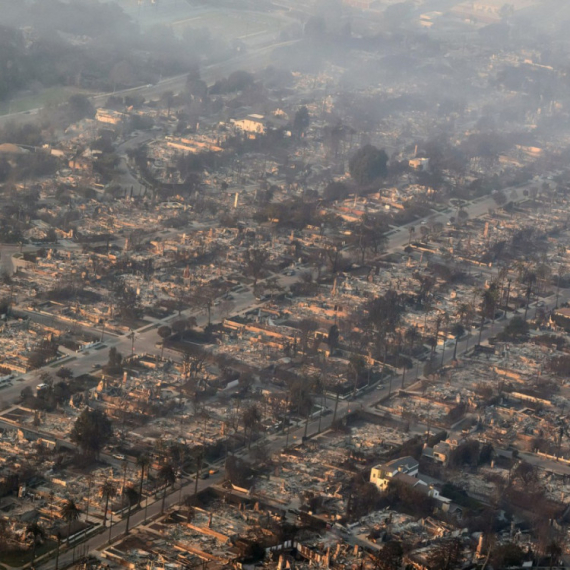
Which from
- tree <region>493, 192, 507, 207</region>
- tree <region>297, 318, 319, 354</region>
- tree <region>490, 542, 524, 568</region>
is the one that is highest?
tree <region>490, 542, 524, 568</region>

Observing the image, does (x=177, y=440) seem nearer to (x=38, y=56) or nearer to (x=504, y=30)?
(x=38, y=56)

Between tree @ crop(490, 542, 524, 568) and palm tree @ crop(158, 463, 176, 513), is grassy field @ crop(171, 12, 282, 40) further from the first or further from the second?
tree @ crop(490, 542, 524, 568)

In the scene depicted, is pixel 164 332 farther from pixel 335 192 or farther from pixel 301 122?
pixel 301 122

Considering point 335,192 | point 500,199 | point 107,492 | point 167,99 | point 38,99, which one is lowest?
point 38,99

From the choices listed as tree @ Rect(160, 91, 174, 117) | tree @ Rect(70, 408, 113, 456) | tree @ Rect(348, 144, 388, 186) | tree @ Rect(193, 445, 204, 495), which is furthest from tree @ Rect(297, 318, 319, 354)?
tree @ Rect(160, 91, 174, 117)

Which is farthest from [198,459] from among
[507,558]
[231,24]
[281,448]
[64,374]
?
[231,24]

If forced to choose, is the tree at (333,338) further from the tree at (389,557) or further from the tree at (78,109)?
the tree at (78,109)
